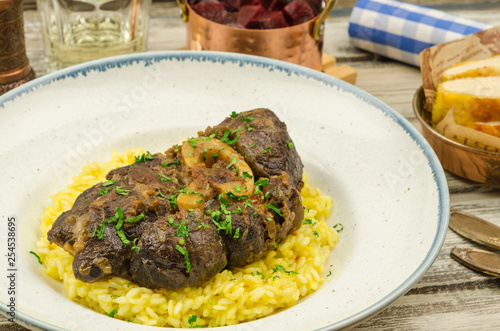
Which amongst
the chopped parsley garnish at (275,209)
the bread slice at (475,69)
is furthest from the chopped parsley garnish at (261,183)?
the bread slice at (475,69)

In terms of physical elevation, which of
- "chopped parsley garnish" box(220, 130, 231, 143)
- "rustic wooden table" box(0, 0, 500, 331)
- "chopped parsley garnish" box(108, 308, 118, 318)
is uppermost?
"chopped parsley garnish" box(220, 130, 231, 143)

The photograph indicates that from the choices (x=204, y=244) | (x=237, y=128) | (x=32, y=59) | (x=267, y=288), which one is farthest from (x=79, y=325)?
(x=32, y=59)

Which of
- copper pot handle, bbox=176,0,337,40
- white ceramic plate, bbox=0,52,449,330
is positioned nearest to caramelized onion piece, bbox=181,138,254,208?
white ceramic plate, bbox=0,52,449,330

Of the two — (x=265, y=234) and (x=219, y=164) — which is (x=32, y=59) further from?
(x=265, y=234)

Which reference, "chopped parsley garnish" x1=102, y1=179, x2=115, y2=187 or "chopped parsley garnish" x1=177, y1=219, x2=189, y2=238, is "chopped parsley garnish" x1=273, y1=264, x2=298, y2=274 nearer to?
"chopped parsley garnish" x1=177, y1=219, x2=189, y2=238

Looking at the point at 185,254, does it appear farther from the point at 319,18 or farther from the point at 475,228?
the point at 319,18
